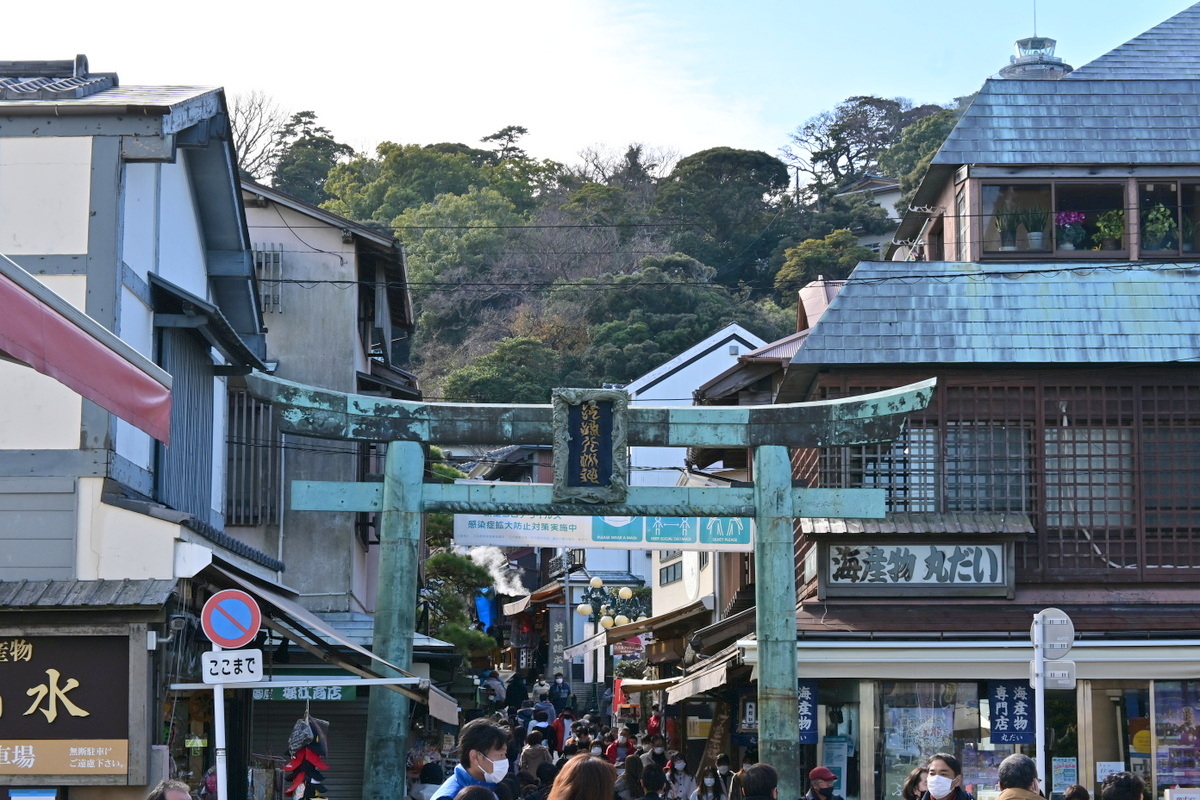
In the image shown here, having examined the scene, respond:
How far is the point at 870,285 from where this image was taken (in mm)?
20266

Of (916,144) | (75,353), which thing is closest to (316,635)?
(75,353)

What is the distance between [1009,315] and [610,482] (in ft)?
20.9

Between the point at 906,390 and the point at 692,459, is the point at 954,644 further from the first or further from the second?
the point at 692,459

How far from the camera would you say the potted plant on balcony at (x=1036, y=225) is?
2080 cm

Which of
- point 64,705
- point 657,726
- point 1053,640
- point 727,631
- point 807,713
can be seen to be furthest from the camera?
point 657,726

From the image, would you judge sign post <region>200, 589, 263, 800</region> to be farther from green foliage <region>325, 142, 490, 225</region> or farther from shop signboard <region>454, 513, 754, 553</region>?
→ green foliage <region>325, 142, 490, 225</region>

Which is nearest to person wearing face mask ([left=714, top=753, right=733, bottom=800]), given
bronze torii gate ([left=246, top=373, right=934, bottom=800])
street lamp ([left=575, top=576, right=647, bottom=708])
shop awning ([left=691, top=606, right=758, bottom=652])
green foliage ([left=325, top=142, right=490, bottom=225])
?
shop awning ([left=691, top=606, right=758, bottom=652])

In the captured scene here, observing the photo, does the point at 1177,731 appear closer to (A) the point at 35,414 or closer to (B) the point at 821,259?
(A) the point at 35,414

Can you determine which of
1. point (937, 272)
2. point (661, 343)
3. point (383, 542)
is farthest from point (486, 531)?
point (661, 343)

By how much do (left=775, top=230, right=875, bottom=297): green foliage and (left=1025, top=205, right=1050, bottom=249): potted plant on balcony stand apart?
3974 cm

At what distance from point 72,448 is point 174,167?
156 inches

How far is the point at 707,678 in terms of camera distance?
66.7 ft

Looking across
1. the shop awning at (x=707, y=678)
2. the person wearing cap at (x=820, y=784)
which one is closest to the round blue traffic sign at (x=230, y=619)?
the person wearing cap at (x=820, y=784)

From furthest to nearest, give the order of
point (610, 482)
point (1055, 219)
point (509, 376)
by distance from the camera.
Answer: point (509, 376) < point (1055, 219) < point (610, 482)
